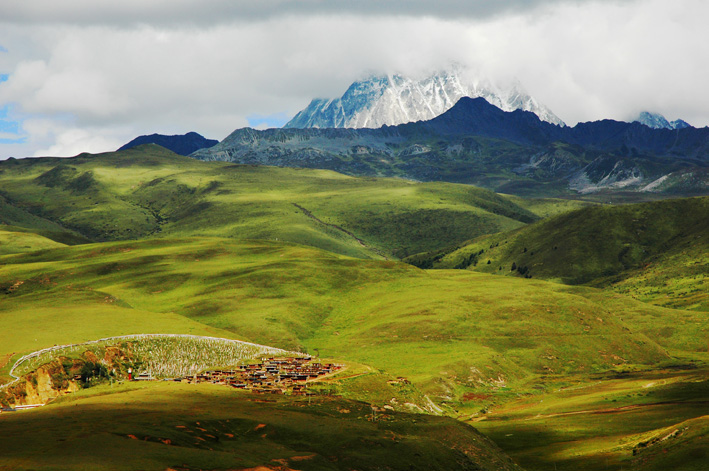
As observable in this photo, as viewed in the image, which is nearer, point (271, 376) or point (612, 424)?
point (271, 376)

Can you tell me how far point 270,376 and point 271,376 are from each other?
0.56 feet

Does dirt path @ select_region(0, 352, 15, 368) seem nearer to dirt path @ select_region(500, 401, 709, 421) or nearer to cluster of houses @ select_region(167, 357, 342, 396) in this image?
cluster of houses @ select_region(167, 357, 342, 396)

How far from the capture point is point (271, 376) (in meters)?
98.8

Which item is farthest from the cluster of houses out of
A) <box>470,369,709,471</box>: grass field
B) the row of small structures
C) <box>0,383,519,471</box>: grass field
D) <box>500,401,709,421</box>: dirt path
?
<box>500,401,709,421</box>: dirt path

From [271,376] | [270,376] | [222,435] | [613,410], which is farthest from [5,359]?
[613,410]

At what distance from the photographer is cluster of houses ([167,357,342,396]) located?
9169cm

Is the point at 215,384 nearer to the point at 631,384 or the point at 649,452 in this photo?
the point at 649,452

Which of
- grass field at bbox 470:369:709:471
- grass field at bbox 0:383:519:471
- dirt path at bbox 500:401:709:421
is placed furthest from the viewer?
dirt path at bbox 500:401:709:421

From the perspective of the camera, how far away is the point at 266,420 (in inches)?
2667

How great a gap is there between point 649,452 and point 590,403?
48.5 m

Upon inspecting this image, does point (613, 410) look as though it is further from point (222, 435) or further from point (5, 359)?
point (5, 359)

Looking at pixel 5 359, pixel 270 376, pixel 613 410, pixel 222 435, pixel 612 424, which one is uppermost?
pixel 5 359

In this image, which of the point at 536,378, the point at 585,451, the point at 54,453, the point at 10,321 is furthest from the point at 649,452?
the point at 10,321

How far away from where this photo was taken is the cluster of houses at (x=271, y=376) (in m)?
91.7
